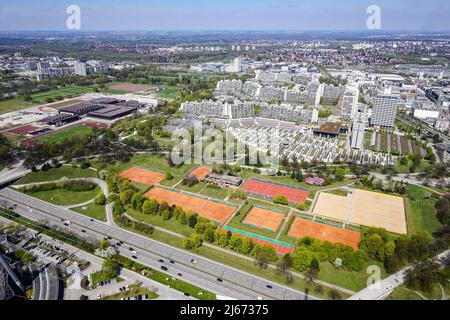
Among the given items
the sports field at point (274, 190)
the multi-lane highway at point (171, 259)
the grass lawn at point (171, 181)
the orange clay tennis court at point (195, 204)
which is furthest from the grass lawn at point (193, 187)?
the multi-lane highway at point (171, 259)

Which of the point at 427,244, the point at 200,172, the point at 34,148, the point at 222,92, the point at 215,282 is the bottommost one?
the point at 215,282

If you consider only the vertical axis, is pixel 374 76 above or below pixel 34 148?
above

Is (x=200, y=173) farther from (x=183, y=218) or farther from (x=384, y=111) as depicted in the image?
(x=384, y=111)

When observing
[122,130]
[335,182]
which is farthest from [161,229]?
[122,130]

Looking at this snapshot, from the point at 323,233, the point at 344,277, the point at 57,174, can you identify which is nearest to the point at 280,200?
the point at 323,233

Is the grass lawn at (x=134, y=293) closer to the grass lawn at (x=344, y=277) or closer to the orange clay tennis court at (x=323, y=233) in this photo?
the grass lawn at (x=344, y=277)

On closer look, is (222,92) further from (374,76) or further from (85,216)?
(85,216)

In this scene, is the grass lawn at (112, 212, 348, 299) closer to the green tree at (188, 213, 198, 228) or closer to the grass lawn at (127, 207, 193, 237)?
the grass lawn at (127, 207, 193, 237)
